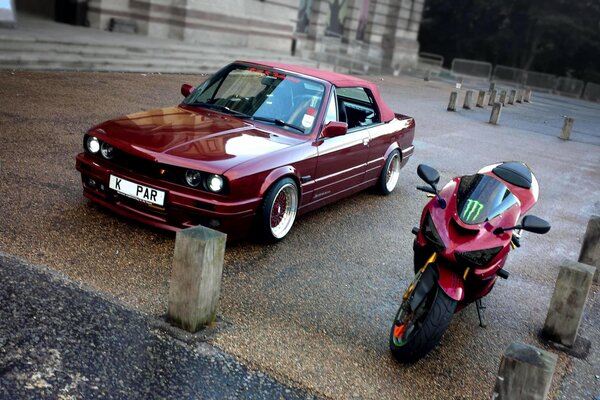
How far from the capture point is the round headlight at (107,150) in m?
5.32

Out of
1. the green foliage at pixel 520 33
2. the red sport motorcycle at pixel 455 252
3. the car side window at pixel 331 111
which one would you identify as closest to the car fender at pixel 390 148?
the car side window at pixel 331 111

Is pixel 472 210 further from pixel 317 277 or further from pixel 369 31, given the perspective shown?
pixel 369 31

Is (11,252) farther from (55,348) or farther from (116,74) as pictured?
(116,74)

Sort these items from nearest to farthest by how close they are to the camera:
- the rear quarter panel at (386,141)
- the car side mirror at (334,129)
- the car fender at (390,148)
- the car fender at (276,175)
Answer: the car fender at (276,175) → the car side mirror at (334,129) → the rear quarter panel at (386,141) → the car fender at (390,148)

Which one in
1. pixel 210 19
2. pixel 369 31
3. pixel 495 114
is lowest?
pixel 495 114

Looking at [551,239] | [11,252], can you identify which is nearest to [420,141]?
[551,239]

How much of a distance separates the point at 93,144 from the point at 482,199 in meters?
3.34

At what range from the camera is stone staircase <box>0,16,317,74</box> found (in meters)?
13.5

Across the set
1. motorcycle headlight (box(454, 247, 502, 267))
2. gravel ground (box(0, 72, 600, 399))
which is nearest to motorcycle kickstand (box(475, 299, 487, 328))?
gravel ground (box(0, 72, 600, 399))

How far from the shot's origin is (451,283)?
4.00 m

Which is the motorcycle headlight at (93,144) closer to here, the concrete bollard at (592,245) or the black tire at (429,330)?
the black tire at (429,330)

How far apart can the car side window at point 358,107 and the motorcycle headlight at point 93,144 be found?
2906mm

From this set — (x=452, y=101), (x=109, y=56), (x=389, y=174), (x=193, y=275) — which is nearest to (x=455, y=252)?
(x=193, y=275)

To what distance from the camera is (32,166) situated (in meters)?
6.79
